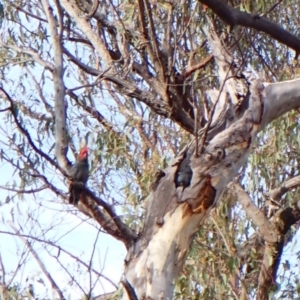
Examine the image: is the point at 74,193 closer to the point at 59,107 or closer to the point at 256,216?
the point at 59,107

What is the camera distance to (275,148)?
514 centimetres

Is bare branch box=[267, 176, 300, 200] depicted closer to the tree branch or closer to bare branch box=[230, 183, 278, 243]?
bare branch box=[230, 183, 278, 243]

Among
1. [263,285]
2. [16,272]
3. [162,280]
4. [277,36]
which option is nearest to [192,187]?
[162,280]

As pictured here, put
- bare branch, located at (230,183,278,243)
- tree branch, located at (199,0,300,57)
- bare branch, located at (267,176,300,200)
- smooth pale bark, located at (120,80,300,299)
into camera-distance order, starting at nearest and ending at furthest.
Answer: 1. smooth pale bark, located at (120,80,300,299)
2. tree branch, located at (199,0,300,57)
3. bare branch, located at (230,183,278,243)
4. bare branch, located at (267,176,300,200)

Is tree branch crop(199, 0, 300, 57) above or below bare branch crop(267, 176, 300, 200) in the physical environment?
below

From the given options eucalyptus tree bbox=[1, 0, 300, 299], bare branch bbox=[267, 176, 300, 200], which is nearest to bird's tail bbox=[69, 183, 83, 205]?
eucalyptus tree bbox=[1, 0, 300, 299]

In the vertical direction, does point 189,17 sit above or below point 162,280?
above

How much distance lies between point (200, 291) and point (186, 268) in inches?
7.0

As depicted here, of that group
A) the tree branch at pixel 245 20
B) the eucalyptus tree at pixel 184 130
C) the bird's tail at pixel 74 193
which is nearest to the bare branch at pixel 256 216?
the eucalyptus tree at pixel 184 130

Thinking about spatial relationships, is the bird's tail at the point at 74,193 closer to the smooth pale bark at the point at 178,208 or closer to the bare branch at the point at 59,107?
the bare branch at the point at 59,107

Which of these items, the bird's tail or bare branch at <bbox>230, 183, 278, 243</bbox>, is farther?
bare branch at <bbox>230, 183, 278, 243</bbox>

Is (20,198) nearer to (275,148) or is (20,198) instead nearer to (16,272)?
(16,272)

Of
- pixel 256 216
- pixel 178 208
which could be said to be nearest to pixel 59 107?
pixel 178 208

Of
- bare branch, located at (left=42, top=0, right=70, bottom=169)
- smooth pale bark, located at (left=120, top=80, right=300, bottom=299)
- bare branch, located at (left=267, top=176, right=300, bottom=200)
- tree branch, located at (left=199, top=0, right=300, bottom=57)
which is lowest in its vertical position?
smooth pale bark, located at (left=120, top=80, right=300, bottom=299)
